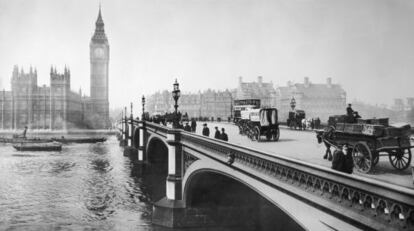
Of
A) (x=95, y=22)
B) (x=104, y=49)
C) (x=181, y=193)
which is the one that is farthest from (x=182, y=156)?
(x=95, y=22)

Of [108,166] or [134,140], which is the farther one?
[134,140]

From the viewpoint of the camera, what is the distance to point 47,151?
247ft

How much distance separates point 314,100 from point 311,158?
248 ft

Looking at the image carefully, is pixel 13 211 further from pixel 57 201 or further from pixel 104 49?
pixel 104 49

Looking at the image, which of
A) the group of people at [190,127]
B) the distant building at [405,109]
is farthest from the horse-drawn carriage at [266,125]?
the distant building at [405,109]

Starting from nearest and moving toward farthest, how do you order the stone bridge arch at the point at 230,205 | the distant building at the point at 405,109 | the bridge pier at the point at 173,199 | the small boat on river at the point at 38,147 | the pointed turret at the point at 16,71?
the distant building at the point at 405,109 < the stone bridge arch at the point at 230,205 < the bridge pier at the point at 173,199 < the small boat on river at the point at 38,147 < the pointed turret at the point at 16,71

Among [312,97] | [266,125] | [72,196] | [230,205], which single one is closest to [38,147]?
[72,196]

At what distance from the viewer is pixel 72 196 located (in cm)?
3522

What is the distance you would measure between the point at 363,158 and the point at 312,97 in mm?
78861

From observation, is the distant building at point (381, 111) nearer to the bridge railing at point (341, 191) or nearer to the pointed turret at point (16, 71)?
the bridge railing at point (341, 191)

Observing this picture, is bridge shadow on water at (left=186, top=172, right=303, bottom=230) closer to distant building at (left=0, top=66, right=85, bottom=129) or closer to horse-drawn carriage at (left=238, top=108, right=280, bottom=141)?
horse-drawn carriage at (left=238, top=108, right=280, bottom=141)

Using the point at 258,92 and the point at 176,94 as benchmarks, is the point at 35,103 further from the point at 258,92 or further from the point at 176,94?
the point at 176,94

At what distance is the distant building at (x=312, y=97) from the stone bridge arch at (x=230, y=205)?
48.7 metres

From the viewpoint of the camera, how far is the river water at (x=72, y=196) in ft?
87.8
